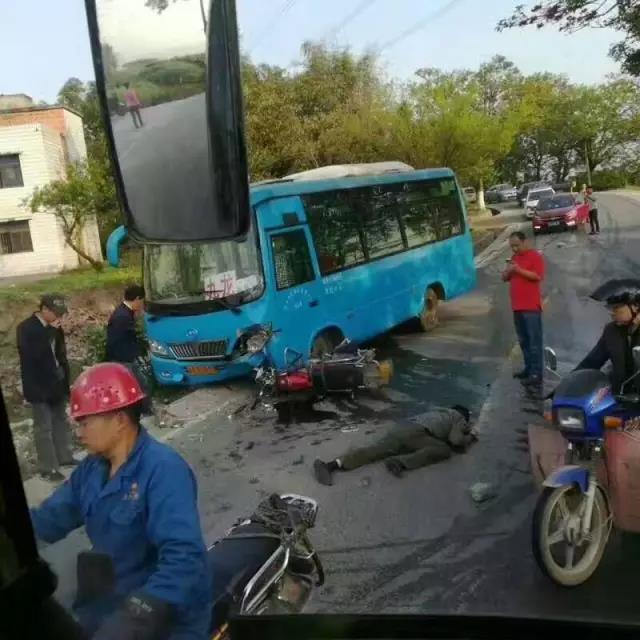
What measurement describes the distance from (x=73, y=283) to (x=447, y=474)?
1256 mm

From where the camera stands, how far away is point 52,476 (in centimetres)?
135

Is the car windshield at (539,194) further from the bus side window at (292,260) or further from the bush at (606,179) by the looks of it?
the bus side window at (292,260)

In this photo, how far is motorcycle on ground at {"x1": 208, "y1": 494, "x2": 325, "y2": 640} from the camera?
4.99 feet

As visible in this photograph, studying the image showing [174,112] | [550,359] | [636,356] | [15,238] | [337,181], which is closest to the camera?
[174,112]

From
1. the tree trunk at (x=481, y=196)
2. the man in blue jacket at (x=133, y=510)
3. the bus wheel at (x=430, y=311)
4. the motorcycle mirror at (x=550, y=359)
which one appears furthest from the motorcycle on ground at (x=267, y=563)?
the motorcycle mirror at (x=550, y=359)

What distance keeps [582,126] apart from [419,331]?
33.1 inches

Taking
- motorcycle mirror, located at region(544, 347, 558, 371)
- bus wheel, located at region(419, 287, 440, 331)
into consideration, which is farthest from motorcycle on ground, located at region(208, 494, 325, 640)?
motorcycle mirror, located at region(544, 347, 558, 371)

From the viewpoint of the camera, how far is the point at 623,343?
224 cm

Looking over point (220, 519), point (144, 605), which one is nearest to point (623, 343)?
point (220, 519)

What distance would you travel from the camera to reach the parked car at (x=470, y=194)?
1.77 m

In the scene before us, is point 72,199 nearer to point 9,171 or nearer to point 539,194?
point 9,171

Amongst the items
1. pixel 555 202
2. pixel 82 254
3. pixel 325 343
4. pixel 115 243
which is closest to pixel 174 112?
pixel 115 243

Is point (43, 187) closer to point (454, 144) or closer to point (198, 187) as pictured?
point (198, 187)

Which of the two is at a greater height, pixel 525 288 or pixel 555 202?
pixel 555 202
